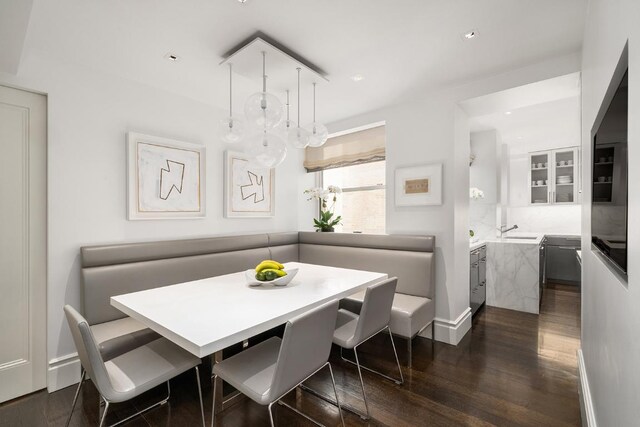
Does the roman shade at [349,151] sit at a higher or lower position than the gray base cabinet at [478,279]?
higher

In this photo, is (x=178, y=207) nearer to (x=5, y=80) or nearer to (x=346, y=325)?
(x=5, y=80)

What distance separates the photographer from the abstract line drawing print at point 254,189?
3477 millimetres

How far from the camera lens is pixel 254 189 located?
141 inches

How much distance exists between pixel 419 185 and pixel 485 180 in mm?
1863

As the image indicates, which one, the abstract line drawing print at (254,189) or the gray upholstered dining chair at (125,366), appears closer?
the gray upholstered dining chair at (125,366)

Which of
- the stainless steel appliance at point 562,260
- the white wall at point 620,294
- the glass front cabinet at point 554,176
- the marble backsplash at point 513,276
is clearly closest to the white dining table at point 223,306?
the white wall at point 620,294

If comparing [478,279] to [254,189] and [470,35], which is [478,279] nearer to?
[470,35]

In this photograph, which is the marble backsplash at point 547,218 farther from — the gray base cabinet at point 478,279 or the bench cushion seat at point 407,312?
the bench cushion seat at point 407,312

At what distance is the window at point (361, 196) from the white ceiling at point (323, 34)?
5.12 ft

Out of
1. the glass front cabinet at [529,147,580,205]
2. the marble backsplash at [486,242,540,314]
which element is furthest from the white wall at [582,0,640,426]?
the glass front cabinet at [529,147,580,205]

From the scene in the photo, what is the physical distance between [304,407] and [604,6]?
2.47m

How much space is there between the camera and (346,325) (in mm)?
2119

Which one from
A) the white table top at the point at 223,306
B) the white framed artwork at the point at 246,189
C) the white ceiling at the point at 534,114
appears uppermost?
the white ceiling at the point at 534,114

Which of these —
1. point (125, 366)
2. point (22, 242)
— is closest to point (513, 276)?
point (125, 366)
